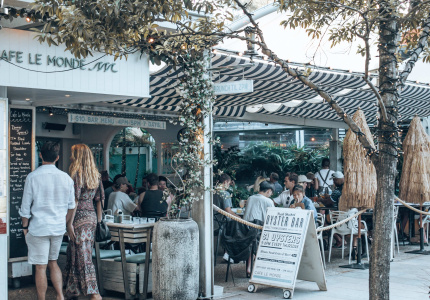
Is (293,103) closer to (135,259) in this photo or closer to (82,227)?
(135,259)

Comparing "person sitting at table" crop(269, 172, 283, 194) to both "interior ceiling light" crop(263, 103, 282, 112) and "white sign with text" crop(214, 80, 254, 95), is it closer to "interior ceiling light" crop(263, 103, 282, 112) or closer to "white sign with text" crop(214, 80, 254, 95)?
"interior ceiling light" crop(263, 103, 282, 112)

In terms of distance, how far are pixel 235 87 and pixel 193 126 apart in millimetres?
708

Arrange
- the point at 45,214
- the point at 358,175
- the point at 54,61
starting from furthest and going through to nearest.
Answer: the point at 358,175, the point at 54,61, the point at 45,214

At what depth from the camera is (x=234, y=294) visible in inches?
293

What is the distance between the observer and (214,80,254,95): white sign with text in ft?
23.2

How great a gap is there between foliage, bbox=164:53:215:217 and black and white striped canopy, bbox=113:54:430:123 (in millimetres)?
356

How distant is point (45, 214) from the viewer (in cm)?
605

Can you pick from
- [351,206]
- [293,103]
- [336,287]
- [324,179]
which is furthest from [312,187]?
[336,287]

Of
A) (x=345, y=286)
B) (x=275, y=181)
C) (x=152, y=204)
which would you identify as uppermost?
(x=275, y=181)

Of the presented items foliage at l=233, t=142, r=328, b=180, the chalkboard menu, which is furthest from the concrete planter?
foliage at l=233, t=142, r=328, b=180

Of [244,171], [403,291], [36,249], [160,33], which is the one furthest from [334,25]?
[244,171]

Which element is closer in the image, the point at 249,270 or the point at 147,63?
the point at 147,63

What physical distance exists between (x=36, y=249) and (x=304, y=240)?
3244mm

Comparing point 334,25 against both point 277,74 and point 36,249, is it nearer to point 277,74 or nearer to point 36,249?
point 277,74
